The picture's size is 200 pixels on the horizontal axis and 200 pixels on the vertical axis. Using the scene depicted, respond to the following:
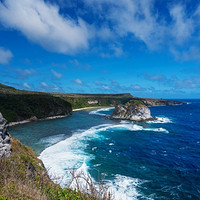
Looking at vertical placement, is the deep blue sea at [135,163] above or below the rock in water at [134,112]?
below

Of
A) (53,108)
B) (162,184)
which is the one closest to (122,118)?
(53,108)

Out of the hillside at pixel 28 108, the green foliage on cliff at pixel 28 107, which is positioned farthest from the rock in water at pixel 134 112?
the green foliage on cliff at pixel 28 107

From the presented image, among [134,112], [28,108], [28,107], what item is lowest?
[134,112]

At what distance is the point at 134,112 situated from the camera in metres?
74.0

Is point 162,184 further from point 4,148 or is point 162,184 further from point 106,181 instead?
point 4,148

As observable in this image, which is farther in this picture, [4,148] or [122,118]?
[122,118]

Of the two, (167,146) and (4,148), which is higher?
(4,148)

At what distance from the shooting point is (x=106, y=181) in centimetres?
1858

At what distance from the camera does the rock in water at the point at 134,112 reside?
72.9 metres

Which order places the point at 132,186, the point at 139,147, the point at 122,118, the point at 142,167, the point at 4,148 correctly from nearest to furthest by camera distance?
the point at 4,148 < the point at 132,186 < the point at 142,167 < the point at 139,147 < the point at 122,118

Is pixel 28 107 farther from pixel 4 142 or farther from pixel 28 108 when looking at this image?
pixel 4 142

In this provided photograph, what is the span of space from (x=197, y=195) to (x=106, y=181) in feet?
34.1

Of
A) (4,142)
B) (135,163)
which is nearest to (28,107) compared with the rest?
(4,142)

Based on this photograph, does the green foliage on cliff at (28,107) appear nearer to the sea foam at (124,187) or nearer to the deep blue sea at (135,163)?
the deep blue sea at (135,163)
